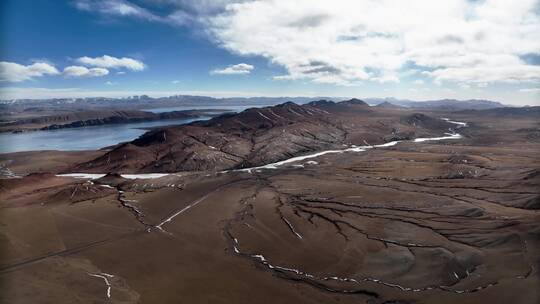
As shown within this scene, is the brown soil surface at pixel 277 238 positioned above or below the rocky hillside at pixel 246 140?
below

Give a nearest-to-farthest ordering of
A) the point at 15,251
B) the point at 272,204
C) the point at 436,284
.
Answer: the point at 436,284 → the point at 15,251 → the point at 272,204

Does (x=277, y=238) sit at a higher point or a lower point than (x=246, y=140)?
lower

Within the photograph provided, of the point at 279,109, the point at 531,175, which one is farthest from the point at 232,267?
the point at 279,109

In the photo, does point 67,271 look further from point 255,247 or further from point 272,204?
point 272,204

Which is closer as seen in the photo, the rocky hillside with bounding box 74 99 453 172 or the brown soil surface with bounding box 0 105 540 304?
the brown soil surface with bounding box 0 105 540 304

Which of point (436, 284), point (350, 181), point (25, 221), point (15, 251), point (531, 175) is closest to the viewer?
point (436, 284)

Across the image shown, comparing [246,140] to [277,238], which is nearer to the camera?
[277,238]

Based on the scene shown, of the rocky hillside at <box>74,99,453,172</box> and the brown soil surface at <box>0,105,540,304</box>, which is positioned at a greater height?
the rocky hillside at <box>74,99,453,172</box>

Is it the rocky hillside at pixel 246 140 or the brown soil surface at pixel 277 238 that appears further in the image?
the rocky hillside at pixel 246 140
